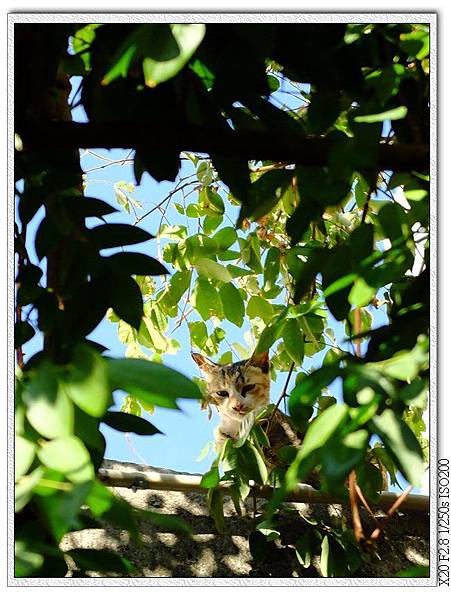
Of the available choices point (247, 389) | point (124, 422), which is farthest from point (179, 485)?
point (247, 389)

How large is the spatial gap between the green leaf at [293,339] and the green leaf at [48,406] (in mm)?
657

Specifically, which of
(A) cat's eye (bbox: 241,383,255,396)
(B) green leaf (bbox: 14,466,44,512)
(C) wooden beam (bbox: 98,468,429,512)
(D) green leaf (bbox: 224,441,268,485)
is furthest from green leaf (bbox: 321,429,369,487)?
(A) cat's eye (bbox: 241,383,255,396)

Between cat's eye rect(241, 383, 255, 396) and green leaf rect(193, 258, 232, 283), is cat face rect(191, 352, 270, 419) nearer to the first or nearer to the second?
cat's eye rect(241, 383, 255, 396)

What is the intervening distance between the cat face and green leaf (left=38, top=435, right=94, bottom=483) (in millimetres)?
1651

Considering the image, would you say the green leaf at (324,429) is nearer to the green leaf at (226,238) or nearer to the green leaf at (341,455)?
the green leaf at (341,455)

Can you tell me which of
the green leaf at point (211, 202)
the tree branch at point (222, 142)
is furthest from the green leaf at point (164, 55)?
the green leaf at point (211, 202)

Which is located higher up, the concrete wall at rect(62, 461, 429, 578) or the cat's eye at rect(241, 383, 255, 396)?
the cat's eye at rect(241, 383, 255, 396)

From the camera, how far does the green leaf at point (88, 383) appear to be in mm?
530

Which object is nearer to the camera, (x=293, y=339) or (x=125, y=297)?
(x=125, y=297)

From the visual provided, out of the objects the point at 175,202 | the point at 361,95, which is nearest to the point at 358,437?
the point at 361,95

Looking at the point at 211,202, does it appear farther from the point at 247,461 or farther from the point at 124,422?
the point at 124,422

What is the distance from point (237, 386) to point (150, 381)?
1.79 meters

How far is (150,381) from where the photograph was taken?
56 cm

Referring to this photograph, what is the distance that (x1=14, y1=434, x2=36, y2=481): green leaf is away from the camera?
0.55 metres
